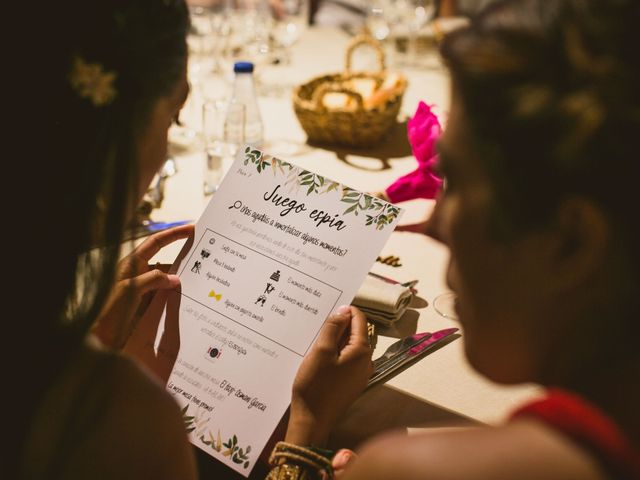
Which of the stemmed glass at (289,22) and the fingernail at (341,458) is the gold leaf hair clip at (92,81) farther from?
the stemmed glass at (289,22)

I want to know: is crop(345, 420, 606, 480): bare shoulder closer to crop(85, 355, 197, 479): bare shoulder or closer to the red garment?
the red garment

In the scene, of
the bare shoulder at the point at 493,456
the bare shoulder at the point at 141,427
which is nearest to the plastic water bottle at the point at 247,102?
the bare shoulder at the point at 141,427

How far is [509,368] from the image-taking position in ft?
1.94

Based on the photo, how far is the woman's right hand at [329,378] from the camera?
833 millimetres

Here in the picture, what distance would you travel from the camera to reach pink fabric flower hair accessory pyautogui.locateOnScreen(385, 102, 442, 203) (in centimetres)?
116

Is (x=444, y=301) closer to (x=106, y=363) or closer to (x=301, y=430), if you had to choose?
(x=301, y=430)

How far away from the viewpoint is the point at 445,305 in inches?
42.5

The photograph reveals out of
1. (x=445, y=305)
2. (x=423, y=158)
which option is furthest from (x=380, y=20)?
(x=445, y=305)

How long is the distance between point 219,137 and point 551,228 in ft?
3.81

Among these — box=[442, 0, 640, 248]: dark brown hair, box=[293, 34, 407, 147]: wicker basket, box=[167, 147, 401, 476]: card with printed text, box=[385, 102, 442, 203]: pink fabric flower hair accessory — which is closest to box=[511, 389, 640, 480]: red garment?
box=[442, 0, 640, 248]: dark brown hair

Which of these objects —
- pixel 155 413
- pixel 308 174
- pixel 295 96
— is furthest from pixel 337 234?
pixel 295 96

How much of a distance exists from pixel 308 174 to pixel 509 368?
454 millimetres

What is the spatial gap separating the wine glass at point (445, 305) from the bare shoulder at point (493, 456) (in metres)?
0.57

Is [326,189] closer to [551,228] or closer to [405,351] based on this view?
[405,351]
